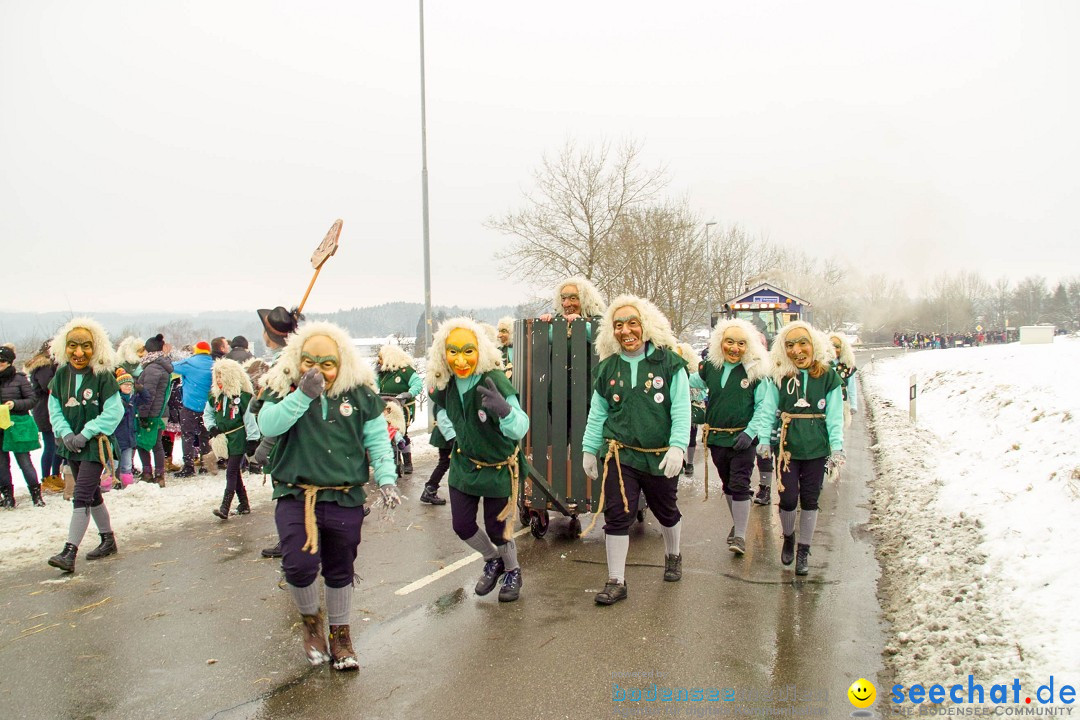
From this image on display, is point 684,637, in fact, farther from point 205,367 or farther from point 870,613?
point 205,367

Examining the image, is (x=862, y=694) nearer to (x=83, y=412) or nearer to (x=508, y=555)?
(x=508, y=555)

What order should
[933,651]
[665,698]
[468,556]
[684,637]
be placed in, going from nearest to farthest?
[665,698]
[933,651]
[684,637]
[468,556]

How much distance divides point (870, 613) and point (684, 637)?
56.2 inches

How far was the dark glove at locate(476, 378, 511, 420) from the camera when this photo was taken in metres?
4.77

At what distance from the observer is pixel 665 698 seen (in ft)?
12.3

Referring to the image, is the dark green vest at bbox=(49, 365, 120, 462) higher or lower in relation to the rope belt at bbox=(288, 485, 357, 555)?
higher

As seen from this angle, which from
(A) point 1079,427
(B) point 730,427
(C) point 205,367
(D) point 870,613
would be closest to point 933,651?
(D) point 870,613

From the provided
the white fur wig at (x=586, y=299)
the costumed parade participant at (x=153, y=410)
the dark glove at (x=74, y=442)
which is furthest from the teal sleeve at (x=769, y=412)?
the costumed parade participant at (x=153, y=410)

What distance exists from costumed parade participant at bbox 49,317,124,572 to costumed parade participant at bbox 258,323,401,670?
8.92ft

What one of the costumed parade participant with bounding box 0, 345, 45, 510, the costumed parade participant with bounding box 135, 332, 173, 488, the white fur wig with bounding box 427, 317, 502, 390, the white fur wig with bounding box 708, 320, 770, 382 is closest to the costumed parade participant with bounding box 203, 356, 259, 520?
the costumed parade participant with bounding box 135, 332, 173, 488

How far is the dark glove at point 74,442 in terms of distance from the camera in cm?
593

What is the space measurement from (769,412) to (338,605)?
376 cm

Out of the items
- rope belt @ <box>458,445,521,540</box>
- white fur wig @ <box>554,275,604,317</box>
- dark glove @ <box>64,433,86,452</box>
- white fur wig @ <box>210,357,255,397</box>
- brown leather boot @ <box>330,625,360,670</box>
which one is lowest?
brown leather boot @ <box>330,625,360,670</box>

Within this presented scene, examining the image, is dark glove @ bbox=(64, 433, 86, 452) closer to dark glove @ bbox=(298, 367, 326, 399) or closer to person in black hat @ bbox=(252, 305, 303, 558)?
person in black hat @ bbox=(252, 305, 303, 558)
